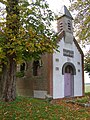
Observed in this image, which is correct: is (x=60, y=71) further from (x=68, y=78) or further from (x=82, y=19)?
(x=82, y=19)

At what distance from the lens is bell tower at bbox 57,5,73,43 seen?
17.8 m

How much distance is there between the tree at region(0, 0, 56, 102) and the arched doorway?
6356mm

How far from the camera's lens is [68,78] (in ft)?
57.8

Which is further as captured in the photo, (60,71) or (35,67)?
(35,67)

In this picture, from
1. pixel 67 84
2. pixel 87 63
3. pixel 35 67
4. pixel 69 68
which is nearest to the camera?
pixel 67 84

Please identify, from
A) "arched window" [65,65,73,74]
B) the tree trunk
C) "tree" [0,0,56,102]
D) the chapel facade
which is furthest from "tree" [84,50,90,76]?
the tree trunk

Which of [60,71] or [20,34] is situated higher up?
[20,34]

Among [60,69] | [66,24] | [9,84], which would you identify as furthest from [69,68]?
[9,84]

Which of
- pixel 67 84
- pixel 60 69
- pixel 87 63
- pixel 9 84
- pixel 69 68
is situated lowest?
pixel 67 84

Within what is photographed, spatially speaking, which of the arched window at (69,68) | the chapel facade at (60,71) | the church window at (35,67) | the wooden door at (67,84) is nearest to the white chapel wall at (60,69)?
the chapel facade at (60,71)

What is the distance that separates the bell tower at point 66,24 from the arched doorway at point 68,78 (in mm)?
2577

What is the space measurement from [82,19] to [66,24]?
179 centimetres

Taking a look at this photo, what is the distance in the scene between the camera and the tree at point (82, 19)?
620 inches

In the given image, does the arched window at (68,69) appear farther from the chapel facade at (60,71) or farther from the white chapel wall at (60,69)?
the white chapel wall at (60,69)
